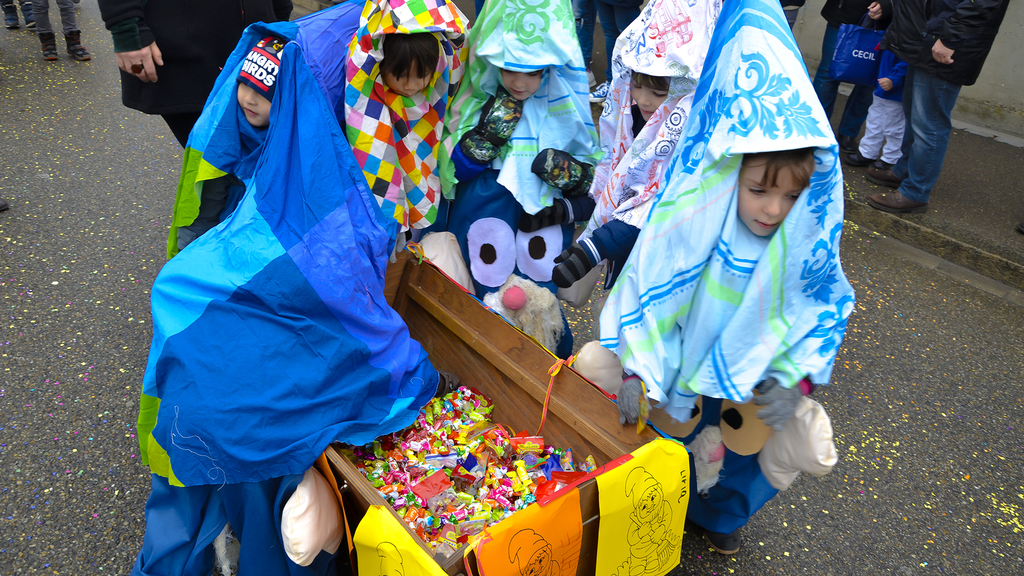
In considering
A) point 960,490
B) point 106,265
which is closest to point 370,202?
point 106,265

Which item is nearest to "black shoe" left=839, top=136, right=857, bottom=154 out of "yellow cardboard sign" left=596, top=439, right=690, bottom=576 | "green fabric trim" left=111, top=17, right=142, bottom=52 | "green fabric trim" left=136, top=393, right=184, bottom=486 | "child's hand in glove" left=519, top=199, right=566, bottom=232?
"child's hand in glove" left=519, top=199, right=566, bottom=232

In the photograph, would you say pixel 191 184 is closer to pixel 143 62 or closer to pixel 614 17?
pixel 143 62

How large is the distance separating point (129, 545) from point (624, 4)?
4831 mm

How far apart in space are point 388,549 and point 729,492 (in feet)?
3.55

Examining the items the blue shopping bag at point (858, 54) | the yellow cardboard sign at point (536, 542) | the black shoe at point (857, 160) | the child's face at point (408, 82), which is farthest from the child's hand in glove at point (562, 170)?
the black shoe at point (857, 160)

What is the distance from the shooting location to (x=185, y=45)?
2.46m

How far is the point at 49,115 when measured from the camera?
15.9 ft

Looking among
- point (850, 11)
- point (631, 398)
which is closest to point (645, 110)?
point (631, 398)

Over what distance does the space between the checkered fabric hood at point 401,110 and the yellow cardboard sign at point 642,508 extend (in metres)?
1.09

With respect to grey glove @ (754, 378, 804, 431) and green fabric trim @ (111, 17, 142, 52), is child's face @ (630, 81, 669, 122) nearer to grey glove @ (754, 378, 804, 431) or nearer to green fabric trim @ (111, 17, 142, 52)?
grey glove @ (754, 378, 804, 431)

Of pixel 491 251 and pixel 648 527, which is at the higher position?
pixel 491 251

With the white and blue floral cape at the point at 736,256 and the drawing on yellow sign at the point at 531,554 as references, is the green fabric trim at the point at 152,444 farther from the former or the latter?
the white and blue floral cape at the point at 736,256

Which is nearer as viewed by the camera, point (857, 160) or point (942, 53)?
point (942, 53)

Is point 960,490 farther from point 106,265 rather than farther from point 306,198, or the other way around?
point 106,265
